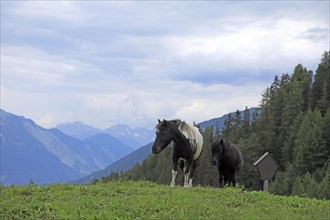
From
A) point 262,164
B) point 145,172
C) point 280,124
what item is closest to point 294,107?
point 280,124

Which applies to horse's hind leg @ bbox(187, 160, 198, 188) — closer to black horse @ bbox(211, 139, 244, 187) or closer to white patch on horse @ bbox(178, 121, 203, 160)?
white patch on horse @ bbox(178, 121, 203, 160)

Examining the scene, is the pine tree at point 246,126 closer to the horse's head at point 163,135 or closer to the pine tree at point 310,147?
the pine tree at point 310,147

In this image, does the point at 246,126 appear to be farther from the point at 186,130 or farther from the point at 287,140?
the point at 186,130

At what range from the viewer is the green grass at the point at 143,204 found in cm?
1286

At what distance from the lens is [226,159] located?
23609 millimetres

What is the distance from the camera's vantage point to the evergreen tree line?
110m

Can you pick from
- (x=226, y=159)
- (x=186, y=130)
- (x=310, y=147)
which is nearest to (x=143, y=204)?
(x=186, y=130)

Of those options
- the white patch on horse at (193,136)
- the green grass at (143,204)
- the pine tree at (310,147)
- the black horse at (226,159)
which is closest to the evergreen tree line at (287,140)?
the pine tree at (310,147)

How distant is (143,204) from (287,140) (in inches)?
4880

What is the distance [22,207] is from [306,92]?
14448 cm

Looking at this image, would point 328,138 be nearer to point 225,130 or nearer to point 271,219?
point 225,130

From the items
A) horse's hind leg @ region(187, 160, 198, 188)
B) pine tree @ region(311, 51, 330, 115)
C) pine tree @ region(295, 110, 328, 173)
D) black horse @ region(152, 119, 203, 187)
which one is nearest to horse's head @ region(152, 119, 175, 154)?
black horse @ region(152, 119, 203, 187)

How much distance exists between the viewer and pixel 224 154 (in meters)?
23.5

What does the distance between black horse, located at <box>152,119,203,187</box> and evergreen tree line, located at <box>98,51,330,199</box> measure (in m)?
68.6
